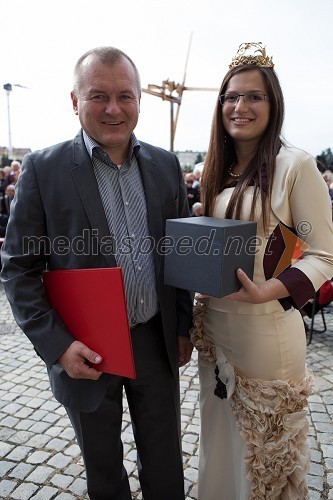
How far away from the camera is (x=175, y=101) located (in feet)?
73.9

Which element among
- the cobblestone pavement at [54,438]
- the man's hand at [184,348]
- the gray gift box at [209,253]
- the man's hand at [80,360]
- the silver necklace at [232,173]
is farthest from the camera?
the cobblestone pavement at [54,438]

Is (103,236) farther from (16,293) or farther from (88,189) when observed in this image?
(16,293)

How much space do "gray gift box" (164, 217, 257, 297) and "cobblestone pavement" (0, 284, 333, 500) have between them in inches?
63.8

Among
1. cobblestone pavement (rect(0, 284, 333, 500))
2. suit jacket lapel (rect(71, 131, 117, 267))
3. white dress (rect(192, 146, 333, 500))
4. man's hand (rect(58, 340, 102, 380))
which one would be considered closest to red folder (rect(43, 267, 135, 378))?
man's hand (rect(58, 340, 102, 380))

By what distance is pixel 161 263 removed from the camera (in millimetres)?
1812

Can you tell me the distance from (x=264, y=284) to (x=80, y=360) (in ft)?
2.61

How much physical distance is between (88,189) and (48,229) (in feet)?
0.78

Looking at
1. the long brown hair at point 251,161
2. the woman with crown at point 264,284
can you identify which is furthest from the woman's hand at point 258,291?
the long brown hair at point 251,161

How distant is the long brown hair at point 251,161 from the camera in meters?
1.67

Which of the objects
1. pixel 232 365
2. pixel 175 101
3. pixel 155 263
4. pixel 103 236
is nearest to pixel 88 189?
pixel 103 236

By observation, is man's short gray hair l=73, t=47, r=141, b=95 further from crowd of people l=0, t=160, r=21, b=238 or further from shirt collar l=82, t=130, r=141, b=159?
crowd of people l=0, t=160, r=21, b=238

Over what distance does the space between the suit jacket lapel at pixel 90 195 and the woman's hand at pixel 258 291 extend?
535mm

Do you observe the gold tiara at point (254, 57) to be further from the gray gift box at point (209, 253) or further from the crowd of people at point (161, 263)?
the gray gift box at point (209, 253)

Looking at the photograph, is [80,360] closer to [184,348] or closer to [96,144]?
[184,348]
